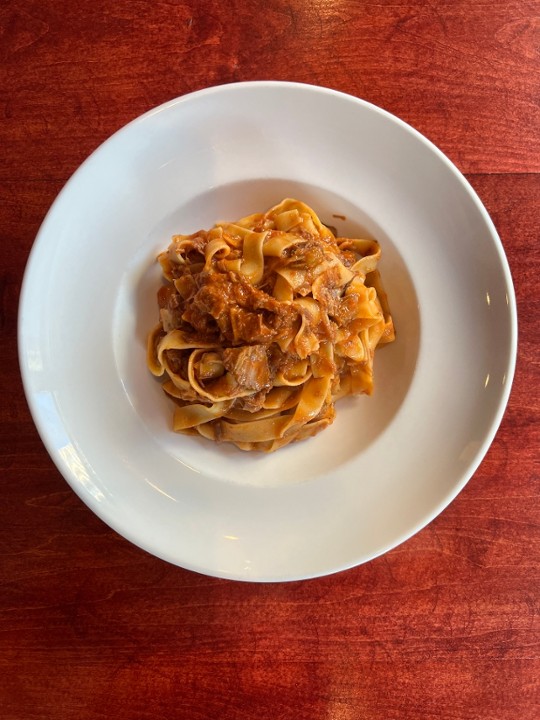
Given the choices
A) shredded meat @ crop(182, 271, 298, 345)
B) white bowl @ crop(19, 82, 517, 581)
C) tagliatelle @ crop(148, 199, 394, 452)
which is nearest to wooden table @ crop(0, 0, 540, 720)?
white bowl @ crop(19, 82, 517, 581)

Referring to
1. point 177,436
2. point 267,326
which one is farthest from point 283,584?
point 267,326

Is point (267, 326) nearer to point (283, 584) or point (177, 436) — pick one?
point (177, 436)

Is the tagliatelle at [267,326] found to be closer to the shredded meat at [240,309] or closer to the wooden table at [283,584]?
the shredded meat at [240,309]

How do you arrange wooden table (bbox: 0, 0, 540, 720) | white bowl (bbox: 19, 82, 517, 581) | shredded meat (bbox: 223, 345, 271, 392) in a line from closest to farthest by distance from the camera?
1. white bowl (bbox: 19, 82, 517, 581)
2. shredded meat (bbox: 223, 345, 271, 392)
3. wooden table (bbox: 0, 0, 540, 720)

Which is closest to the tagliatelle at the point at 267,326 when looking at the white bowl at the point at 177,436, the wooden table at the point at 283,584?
the white bowl at the point at 177,436

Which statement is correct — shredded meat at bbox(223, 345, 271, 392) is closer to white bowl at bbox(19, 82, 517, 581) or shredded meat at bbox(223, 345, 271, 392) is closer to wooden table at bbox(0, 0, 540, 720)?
white bowl at bbox(19, 82, 517, 581)

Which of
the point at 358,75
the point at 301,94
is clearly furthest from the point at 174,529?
the point at 358,75
